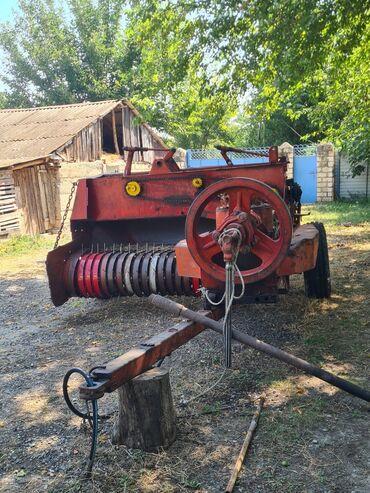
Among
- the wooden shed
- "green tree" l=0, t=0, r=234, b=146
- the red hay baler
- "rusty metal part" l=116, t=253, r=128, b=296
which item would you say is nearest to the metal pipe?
the red hay baler

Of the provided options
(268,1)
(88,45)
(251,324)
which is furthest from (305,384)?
(88,45)

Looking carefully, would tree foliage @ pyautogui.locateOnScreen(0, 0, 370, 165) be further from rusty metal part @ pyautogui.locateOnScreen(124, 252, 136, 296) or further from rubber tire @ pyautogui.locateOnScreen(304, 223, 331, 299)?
rusty metal part @ pyautogui.locateOnScreen(124, 252, 136, 296)

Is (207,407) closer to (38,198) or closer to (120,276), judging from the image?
(120,276)

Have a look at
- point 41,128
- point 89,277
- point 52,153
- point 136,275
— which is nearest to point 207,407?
point 136,275

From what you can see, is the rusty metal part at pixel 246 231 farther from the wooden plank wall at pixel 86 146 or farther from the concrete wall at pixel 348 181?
the concrete wall at pixel 348 181

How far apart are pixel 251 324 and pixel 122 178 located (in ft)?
6.77

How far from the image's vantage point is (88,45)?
1196 inches

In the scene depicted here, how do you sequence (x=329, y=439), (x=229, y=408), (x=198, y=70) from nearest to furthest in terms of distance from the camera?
1. (x=329, y=439)
2. (x=229, y=408)
3. (x=198, y=70)

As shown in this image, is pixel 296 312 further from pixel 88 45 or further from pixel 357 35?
pixel 88 45

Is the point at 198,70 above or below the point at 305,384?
above

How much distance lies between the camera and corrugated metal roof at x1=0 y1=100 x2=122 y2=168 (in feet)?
48.3

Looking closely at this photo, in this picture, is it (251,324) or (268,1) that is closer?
(251,324)

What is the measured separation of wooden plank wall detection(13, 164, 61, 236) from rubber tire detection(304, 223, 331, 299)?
9730mm

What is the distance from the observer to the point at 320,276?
5508 millimetres
